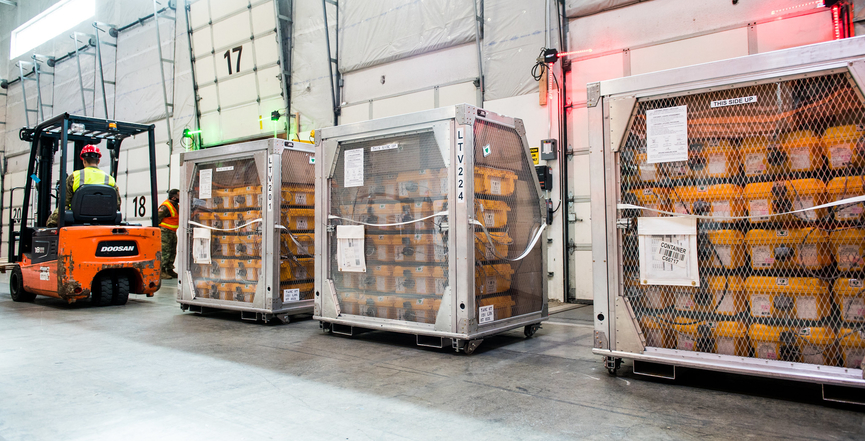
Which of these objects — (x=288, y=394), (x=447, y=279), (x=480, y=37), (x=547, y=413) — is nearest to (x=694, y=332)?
(x=547, y=413)

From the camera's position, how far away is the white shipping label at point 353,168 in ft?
18.1

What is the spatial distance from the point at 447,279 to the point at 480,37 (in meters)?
5.40

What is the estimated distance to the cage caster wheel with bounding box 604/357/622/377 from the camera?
13.1ft

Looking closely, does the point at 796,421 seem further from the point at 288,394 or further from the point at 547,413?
the point at 288,394

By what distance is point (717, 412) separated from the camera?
10.3 feet

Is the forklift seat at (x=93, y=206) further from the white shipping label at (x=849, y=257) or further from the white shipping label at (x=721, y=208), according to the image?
the white shipping label at (x=849, y=257)

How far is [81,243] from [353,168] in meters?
4.77

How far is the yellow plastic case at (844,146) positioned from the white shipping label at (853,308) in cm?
81

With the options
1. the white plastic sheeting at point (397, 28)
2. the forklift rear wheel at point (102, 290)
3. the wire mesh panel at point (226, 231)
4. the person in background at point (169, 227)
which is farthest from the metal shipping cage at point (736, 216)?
the person in background at point (169, 227)

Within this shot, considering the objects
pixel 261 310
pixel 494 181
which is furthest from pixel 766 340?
pixel 261 310

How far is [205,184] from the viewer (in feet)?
23.7

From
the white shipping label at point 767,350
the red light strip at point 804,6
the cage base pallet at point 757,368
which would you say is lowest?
the cage base pallet at point 757,368

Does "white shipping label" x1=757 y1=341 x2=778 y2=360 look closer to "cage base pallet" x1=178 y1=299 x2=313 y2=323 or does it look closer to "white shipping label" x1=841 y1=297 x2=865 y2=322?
"white shipping label" x1=841 y1=297 x2=865 y2=322

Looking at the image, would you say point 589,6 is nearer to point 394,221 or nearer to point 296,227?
point 394,221
